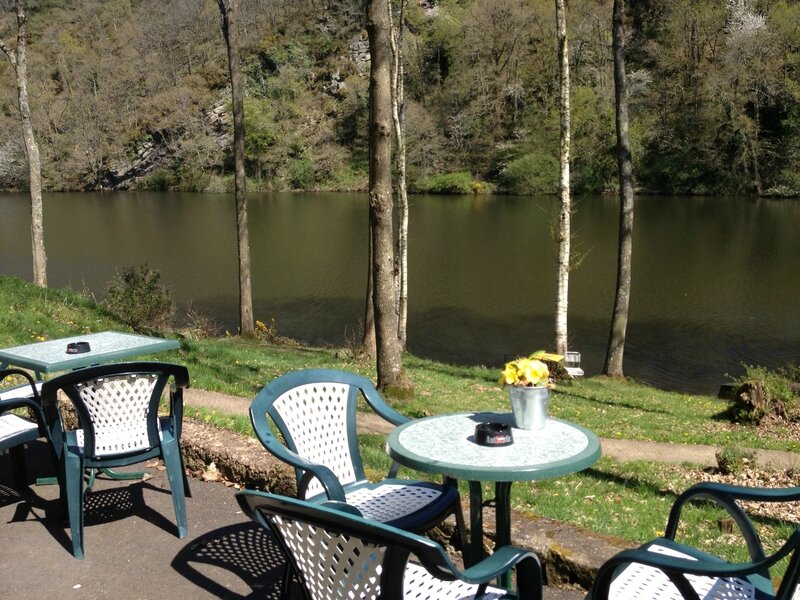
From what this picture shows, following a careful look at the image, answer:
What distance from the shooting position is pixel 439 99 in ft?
249

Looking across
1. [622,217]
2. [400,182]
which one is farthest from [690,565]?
[622,217]

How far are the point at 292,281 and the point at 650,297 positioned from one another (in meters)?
11.6

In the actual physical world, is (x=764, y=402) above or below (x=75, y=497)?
below

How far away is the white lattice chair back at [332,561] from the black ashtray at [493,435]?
0.93 meters

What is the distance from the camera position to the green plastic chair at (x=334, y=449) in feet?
9.54

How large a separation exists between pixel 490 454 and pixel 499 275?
2365cm

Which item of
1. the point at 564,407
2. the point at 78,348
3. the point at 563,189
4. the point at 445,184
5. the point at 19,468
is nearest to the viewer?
the point at 19,468

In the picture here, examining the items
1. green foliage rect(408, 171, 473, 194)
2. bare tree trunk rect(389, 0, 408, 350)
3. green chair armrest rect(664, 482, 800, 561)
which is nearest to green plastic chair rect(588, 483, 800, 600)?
green chair armrest rect(664, 482, 800, 561)

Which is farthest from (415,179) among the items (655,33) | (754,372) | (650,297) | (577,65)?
(754,372)

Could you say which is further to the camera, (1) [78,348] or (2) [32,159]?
(2) [32,159]

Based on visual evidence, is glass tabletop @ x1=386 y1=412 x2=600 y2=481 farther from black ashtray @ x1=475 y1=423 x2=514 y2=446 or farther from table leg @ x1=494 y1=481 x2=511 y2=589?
table leg @ x1=494 y1=481 x2=511 y2=589

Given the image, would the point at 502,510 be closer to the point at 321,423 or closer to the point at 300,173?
the point at 321,423

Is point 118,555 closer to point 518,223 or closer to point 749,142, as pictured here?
point 518,223

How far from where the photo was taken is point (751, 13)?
6419 centimetres
